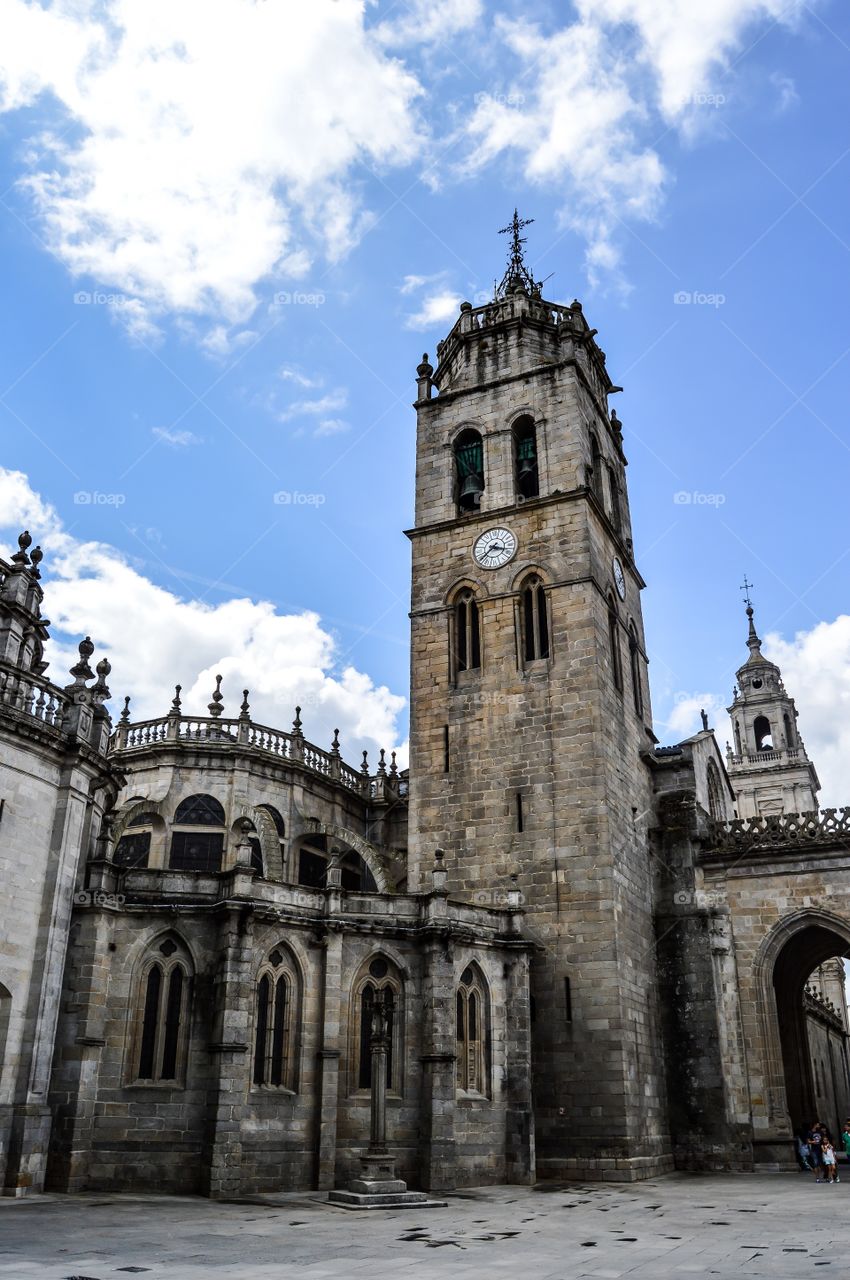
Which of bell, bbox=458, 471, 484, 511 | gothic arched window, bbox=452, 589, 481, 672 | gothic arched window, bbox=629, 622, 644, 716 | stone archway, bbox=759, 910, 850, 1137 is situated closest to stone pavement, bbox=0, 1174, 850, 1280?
stone archway, bbox=759, 910, 850, 1137

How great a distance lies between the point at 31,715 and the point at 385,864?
53.7 feet

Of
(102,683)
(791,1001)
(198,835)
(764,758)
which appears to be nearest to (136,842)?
(198,835)

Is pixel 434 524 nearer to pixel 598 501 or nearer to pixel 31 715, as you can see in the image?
pixel 598 501

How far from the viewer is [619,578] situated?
3809 centimetres

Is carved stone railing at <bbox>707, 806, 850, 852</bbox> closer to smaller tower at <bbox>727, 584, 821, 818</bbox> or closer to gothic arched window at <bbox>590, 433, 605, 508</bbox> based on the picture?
gothic arched window at <bbox>590, 433, 605, 508</bbox>

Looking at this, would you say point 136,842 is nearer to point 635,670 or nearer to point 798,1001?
point 635,670

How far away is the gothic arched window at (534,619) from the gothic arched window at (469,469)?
436 cm

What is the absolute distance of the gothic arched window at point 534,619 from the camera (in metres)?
33.3

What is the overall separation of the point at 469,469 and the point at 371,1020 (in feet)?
67.9

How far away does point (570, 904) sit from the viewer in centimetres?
2938

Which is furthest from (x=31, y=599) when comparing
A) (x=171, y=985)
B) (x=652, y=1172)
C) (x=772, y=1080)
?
(x=772, y=1080)

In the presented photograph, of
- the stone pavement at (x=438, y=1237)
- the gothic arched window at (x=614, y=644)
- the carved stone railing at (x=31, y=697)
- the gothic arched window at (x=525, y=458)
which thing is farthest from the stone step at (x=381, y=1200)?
the gothic arched window at (x=525, y=458)

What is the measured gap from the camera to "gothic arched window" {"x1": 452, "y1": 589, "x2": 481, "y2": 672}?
34500mm

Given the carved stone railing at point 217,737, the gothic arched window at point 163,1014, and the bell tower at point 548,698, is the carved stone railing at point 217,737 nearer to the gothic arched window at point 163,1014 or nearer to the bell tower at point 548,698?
the bell tower at point 548,698
